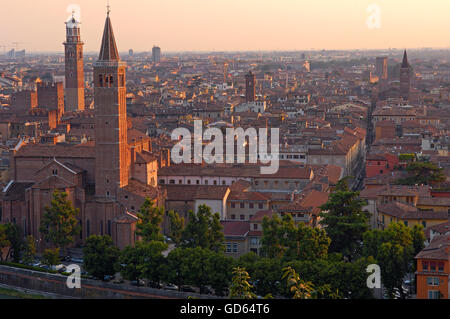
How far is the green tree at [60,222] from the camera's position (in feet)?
75.2

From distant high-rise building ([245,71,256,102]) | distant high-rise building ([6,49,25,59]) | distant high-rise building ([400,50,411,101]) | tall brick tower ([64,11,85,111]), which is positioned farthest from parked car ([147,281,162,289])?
distant high-rise building ([6,49,25,59])

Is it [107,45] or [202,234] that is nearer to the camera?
[202,234]

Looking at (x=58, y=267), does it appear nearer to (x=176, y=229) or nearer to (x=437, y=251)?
(x=176, y=229)

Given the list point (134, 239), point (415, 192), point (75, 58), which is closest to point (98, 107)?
point (134, 239)

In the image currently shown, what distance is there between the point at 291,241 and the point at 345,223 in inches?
75.3

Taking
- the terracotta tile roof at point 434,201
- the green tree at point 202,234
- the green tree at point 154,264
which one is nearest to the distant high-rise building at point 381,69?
the terracotta tile roof at point 434,201

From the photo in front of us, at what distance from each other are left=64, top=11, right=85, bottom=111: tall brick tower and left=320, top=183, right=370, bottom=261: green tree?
28.9 meters

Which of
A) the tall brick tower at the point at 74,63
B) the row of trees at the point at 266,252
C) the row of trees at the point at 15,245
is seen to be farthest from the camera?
the tall brick tower at the point at 74,63

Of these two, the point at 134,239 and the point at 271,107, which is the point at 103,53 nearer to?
the point at 134,239

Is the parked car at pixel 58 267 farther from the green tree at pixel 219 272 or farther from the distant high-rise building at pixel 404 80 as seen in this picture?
the distant high-rise building at pixel 404 80

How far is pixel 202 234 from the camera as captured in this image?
21016 mm

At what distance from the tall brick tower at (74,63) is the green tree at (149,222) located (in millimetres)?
26378

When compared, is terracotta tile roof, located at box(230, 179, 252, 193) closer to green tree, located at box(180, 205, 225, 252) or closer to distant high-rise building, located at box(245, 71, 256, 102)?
green tree, located at box(180, 205, 225, 252)

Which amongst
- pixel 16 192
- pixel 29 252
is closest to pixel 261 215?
pixel 29 252
